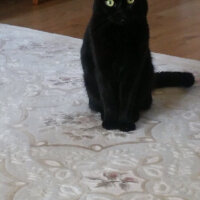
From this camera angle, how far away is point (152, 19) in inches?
115

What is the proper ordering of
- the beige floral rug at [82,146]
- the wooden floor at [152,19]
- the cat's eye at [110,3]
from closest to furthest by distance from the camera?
the beige floral rug at [82,146]
the cat's eye at [110,3]
the wooden floor at [152,19]

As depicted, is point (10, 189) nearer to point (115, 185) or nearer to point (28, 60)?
point (115, 185)

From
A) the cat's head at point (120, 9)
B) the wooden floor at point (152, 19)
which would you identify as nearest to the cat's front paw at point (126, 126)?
the cat's head at point (120, 9)

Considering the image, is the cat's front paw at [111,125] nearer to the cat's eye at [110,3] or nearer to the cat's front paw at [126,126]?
the cat's front paw at [126,126]

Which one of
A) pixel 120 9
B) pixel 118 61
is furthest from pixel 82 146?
pixel 120 9

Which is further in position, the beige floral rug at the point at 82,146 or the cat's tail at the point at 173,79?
the cat's tail at the point at 173,79

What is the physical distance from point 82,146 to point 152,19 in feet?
5.91

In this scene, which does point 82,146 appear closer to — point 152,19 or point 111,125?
point 111,125

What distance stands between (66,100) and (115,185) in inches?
24.1

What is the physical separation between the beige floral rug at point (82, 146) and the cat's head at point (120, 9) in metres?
0.36

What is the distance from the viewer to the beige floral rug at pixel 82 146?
3.59 feet

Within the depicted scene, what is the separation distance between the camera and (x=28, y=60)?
2.12m

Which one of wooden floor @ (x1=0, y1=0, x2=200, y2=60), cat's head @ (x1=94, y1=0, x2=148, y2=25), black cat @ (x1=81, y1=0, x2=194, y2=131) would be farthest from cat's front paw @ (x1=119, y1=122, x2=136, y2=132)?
wooden floor @ (x1=0, y1=0, x2=200, y2=60)

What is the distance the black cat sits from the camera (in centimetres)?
130
